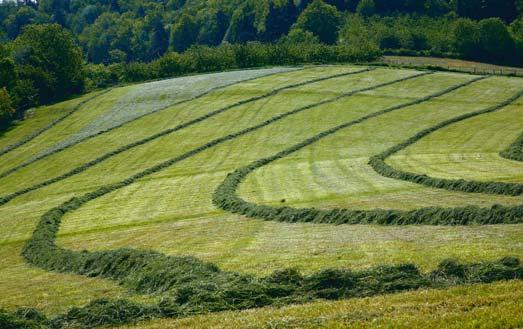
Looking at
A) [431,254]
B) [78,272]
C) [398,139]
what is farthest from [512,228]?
[398,139]

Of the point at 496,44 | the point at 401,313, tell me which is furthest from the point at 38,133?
the point at 496,44

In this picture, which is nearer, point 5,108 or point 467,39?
point 5,108

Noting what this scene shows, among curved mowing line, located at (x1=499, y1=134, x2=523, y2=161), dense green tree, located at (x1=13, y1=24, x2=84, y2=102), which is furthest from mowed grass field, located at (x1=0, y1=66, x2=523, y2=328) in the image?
dense green tree, located at (x1=13, y1=24, x2=84, y2=102)

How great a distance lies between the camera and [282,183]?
5622 centimetres

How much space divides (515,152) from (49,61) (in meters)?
98.0

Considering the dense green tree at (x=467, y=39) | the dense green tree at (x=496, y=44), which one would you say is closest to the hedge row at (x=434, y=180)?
the dense green tree at (x=467, y=39)

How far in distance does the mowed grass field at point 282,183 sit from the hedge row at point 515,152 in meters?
1.02

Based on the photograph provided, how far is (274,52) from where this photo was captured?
493 ft

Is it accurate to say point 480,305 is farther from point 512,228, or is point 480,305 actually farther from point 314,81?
point 314,81

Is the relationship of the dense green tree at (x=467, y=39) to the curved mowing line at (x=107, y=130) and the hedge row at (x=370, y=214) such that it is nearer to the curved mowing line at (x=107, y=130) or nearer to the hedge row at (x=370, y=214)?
the curved mowing line at (x=107, y=130)

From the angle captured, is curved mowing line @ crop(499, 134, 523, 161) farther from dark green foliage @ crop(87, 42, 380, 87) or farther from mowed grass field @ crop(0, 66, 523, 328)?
dark green foliage @ crop(87, 42, 380, 87)

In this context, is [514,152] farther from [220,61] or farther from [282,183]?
[220,61]

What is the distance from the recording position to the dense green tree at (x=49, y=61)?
127688mm

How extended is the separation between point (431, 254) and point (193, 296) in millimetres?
9571
